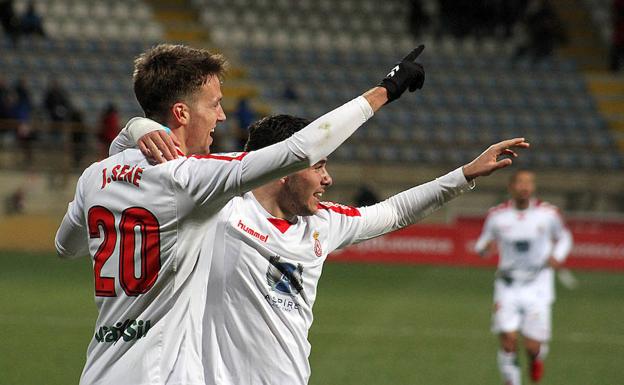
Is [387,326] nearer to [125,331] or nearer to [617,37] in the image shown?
[125,331]

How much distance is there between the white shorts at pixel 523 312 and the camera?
10.0 m

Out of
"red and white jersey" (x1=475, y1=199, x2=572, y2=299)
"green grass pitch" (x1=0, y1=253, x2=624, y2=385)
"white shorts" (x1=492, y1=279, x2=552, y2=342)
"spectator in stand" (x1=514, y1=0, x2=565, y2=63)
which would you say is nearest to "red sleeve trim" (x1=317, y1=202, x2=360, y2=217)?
"green grass pitch" (x1=0, y1=253, x2=624, y2=385)

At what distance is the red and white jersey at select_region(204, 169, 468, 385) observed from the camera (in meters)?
4.38

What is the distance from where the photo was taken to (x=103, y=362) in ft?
11.7

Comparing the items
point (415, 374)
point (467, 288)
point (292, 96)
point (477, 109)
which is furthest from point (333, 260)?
point (415, 374)

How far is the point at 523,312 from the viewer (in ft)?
33.5

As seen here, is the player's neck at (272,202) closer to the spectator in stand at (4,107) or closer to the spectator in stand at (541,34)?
the spectator in stand at (4,107)

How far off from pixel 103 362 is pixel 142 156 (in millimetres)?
717

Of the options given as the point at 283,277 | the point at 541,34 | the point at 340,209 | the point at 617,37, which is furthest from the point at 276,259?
the point at 617,37

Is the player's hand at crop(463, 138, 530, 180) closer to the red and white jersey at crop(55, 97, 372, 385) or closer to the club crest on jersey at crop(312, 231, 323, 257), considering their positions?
the club crest on jersey at crop(312, 231, 323, 257)

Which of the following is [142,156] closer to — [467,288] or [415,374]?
[415,374]

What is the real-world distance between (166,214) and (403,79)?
92cm

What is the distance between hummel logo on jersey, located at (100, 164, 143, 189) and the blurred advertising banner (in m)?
16.4

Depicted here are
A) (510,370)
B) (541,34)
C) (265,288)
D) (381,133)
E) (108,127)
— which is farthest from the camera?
(541,34)
